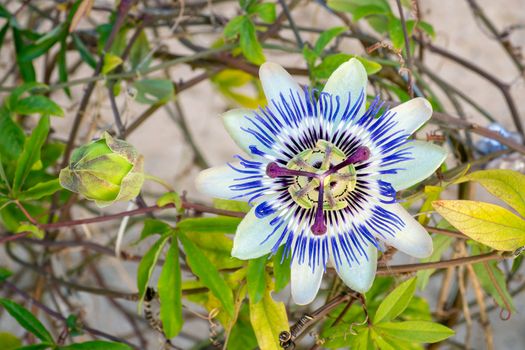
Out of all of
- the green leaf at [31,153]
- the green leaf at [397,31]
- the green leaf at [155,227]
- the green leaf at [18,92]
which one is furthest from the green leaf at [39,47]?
the green leaf at [397,31]

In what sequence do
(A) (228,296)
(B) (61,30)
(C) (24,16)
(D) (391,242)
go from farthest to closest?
1. (C) (24,16)
2. (B) (61,30)
3. (A) (228,296)
4. (D) (391,242)

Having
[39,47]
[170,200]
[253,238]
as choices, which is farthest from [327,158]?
[39,47]

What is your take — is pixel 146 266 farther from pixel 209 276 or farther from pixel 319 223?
pixel 319 223

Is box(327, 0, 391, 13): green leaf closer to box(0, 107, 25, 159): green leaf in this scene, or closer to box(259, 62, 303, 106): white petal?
box(259, 62, 303, 106): white petal

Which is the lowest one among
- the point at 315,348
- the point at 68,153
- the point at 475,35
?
the point at 315,348

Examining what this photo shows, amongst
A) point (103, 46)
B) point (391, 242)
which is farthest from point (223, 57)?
point (391, 242)

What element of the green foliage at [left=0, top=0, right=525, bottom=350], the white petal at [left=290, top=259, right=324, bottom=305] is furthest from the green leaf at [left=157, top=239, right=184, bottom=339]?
the white petal at [left=290, top=259, right=324, bottom=305]

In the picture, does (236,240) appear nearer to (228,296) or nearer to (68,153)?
(228,296)

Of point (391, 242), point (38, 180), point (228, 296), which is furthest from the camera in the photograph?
point (38, 180)
